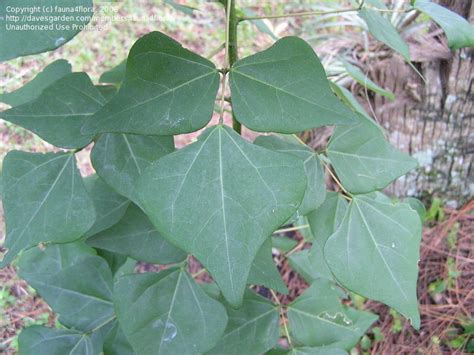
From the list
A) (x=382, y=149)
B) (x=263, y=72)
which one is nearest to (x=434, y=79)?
(x=382, y=149)

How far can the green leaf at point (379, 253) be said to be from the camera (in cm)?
70

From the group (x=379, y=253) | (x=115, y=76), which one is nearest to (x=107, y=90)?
(x=115, y=76)

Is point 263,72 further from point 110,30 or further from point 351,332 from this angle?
point 110,30

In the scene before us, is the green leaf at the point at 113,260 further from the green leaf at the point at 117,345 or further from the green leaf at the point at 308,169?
the green leaf at the point at 308,169

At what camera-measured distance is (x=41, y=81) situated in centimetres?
91

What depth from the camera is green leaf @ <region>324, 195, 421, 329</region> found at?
0.70 metres

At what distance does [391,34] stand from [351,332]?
62cm

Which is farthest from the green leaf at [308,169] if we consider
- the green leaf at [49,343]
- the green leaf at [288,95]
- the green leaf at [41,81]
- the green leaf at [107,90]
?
the green leaf at [49,343]

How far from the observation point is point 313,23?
2.65 m

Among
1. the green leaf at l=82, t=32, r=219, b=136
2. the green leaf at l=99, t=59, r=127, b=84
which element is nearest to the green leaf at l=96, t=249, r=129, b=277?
the green leaf at l=99, t=59, r=127, b=84

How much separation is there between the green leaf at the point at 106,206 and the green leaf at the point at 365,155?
43 centimetres

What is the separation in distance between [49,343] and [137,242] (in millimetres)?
309

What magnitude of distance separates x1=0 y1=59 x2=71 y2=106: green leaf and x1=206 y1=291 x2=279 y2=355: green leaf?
A: 579mm

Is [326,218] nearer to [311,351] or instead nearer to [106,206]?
[311,351]
